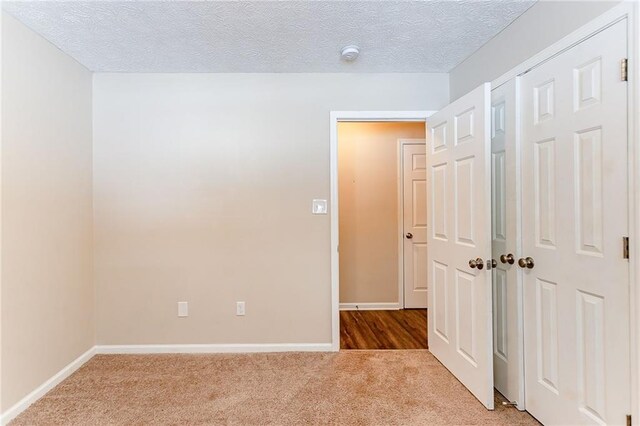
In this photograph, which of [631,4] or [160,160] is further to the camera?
[160,160]

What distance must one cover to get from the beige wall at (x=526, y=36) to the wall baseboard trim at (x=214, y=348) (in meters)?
2.49

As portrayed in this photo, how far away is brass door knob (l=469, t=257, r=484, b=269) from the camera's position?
1995 millimetres

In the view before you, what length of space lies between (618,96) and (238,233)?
256 centimetres

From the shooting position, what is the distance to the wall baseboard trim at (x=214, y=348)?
9.10ft

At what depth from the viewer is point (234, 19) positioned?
2002mm

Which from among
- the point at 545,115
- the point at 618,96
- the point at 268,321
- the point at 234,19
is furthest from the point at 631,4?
the point at 268,321

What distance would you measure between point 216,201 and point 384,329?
7.02 feet

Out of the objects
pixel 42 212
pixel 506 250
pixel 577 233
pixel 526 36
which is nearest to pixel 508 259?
pixel 506 250

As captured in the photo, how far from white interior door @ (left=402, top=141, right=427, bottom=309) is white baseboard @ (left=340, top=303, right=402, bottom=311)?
16 centimetres

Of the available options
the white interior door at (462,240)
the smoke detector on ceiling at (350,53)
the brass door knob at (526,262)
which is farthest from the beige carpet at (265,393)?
the smoke detector on ceiling at (350,53)

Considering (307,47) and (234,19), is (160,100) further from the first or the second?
(307,47)

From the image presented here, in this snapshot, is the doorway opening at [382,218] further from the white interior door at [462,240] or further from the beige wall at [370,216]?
the white interior door at [462,240]

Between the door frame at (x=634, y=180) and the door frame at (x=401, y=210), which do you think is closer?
the door frame at (x=634, y=180)

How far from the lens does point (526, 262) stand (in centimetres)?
188
